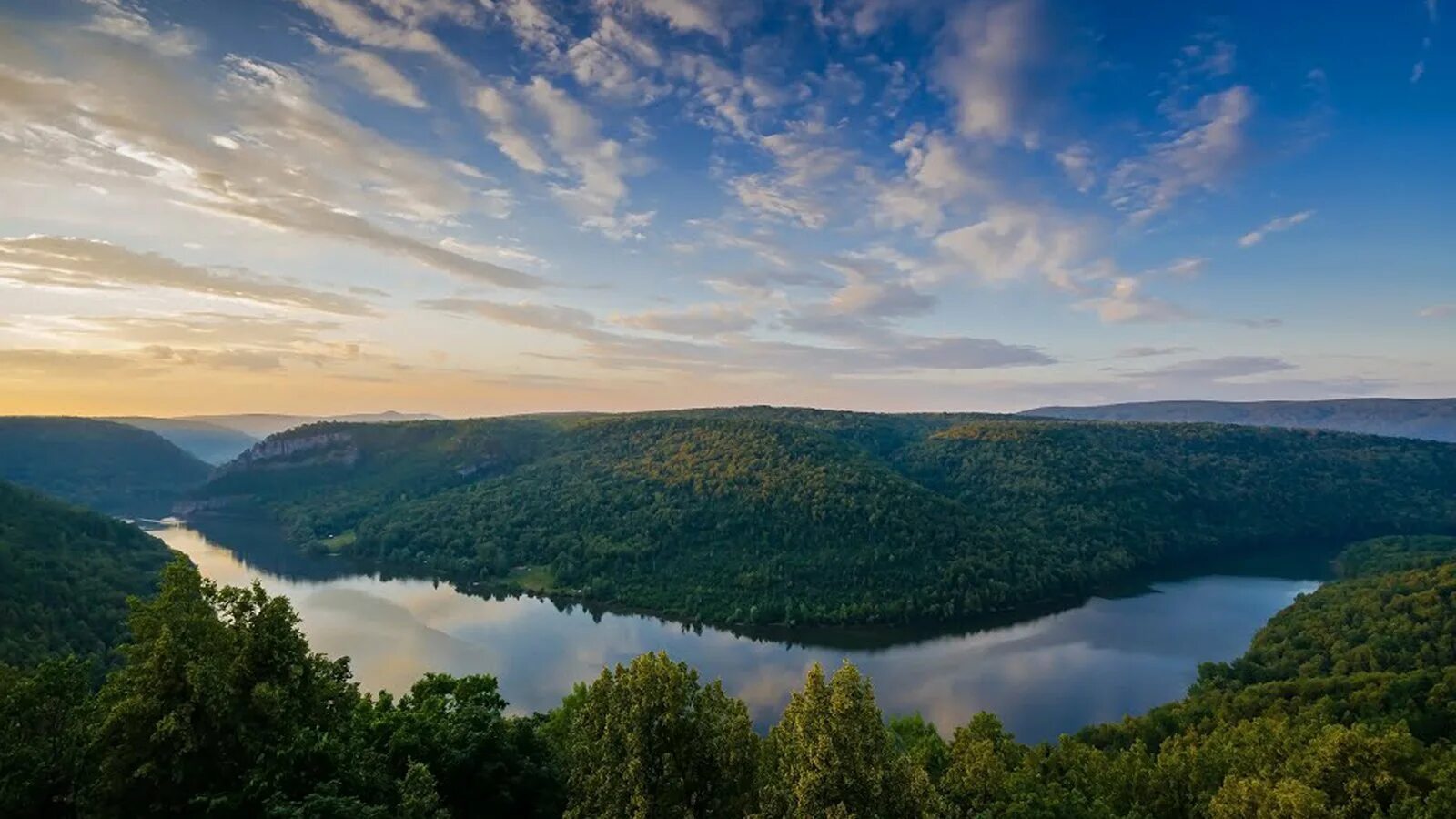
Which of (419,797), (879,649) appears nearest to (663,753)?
(419,797)

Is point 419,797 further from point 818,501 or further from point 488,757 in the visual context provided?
point 818,501

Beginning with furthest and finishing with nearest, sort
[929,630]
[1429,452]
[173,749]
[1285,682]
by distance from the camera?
1. [1429,452]
2. [929,630]
3. [1285,682]
4. [173,749]

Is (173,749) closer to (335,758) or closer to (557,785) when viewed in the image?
(335,758)

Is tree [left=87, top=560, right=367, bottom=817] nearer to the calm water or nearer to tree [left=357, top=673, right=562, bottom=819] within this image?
tree [left=357, top=673, right=562, bottom=819]

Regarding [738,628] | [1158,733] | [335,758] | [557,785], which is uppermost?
[335,758]

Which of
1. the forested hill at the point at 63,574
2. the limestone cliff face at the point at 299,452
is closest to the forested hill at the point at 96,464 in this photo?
the limestone cliff face at the point at 299,452

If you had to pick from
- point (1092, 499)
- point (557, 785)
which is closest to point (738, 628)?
point (557, 785)

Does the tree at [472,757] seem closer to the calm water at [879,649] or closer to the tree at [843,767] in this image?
the tree at [843,767]
